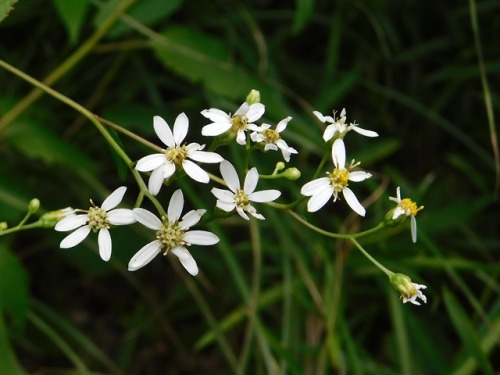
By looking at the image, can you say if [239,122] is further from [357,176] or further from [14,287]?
[14,287]

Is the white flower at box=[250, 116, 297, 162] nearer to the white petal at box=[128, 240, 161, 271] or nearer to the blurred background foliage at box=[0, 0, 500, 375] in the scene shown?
the white petal at box=[128, 240, 161, 271]

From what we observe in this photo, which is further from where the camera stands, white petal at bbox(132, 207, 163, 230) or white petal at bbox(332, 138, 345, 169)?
white petal at bbox(332, 138, 345, 169)

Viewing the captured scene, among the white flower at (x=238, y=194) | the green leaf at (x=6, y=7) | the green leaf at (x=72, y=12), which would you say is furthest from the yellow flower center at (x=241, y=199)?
the green leaf at (x=72, y=12)

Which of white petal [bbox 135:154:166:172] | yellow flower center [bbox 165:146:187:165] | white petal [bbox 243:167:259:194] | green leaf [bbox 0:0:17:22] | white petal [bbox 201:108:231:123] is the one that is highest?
green leaf [bbox 0:0:17:22]

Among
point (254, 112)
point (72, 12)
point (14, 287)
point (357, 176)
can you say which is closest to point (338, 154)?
point (357, 176)

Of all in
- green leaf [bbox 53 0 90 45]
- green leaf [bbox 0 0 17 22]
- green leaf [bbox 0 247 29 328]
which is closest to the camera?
green leaf [bbox 0 0 17 22]

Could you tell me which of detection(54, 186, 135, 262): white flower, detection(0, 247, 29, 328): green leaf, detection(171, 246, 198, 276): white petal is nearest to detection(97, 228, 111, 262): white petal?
detection(54, 186, 135, 262): white flower
